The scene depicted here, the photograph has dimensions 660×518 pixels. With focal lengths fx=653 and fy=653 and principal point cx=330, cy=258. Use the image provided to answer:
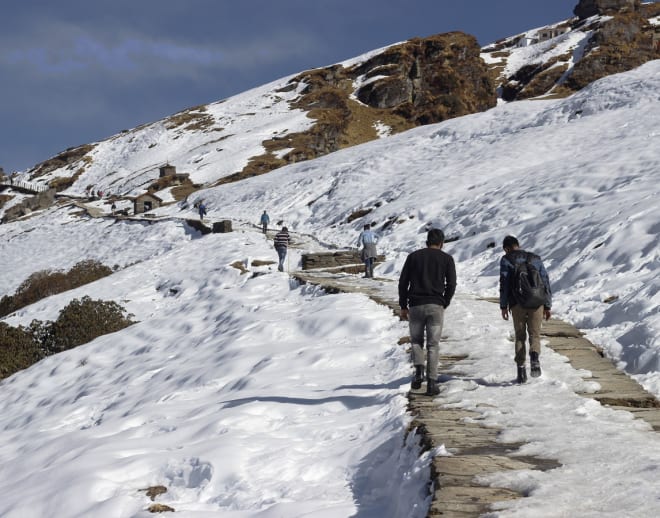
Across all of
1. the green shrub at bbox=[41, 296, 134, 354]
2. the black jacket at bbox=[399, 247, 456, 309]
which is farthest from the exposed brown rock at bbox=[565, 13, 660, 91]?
the black jacket at bbox=[399, 247, 456, 309]

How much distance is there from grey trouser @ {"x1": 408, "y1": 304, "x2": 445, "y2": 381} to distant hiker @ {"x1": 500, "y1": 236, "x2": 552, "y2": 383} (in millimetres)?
A: 883

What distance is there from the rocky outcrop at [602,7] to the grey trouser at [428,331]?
139740 millimetres

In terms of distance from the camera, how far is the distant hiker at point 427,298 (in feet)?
24.3

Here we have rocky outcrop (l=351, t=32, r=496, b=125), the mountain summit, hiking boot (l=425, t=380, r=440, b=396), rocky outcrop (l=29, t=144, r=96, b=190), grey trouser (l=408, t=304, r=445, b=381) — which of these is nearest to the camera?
hiking boot (l=425, t=380, r=440, b=396)

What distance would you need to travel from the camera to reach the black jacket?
745cm

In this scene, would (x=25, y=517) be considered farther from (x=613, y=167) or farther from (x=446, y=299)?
(x=613, y=167)

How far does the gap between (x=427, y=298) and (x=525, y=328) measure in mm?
1372

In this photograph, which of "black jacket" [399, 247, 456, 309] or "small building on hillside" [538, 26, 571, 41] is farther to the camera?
"small building on hillside" [538, 26, 571, 41]

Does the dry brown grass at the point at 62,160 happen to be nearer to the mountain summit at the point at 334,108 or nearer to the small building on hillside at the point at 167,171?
the mountain summit at the point at 334,108

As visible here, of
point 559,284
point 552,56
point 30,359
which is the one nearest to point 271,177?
point 30,359

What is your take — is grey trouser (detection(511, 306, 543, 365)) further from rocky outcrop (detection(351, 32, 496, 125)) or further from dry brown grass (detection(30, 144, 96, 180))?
dry brown grass (detection(30, 144, 96, 180))

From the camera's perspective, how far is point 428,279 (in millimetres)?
7449

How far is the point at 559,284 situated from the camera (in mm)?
14391

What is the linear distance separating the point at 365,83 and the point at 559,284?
303ft
